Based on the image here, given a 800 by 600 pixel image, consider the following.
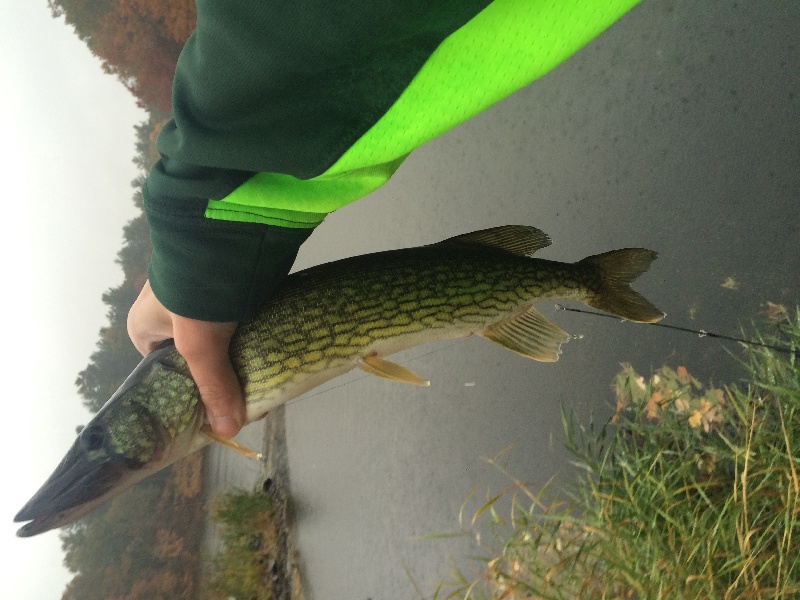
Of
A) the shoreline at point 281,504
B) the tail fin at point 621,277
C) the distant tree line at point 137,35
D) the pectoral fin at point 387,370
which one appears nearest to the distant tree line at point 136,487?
the distant tree line at point 137,35

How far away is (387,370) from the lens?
2.37 ft

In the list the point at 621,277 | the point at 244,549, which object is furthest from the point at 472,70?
the point at 244,549

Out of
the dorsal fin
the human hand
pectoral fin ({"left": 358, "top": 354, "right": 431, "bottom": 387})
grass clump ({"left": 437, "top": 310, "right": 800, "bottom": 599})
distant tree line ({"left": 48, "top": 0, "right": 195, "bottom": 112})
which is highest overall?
distant tree line ({"left": 48, "top": 0, "right": 195, "bottom": 112})

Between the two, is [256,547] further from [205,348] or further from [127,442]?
[205,348]

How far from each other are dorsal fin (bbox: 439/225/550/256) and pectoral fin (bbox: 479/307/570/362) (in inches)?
4.0

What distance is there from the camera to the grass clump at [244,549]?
170 cm

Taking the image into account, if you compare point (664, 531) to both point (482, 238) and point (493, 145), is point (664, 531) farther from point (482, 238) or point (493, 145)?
point (493, 145)

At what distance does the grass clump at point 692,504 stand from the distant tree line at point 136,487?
4.51 ft

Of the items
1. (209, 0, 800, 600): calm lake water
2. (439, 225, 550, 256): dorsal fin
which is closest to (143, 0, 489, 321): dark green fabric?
(439, 225, 550, 256): dorsal fin

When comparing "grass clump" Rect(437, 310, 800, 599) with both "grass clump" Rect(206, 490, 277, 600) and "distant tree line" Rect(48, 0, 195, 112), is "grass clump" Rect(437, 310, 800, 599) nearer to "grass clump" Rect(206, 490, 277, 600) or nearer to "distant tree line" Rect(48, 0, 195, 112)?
"grass clump" Rect(206, 490, 277, 600)

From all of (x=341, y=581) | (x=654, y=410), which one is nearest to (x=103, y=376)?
(x=341, y=581)

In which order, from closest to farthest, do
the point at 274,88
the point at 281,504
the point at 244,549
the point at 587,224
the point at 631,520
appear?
the point at 274,88, the point at 631,520, the point at 587,224, the point at 244,549, the point at 281,504

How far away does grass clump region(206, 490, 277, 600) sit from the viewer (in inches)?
67.1

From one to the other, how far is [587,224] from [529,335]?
38cm
